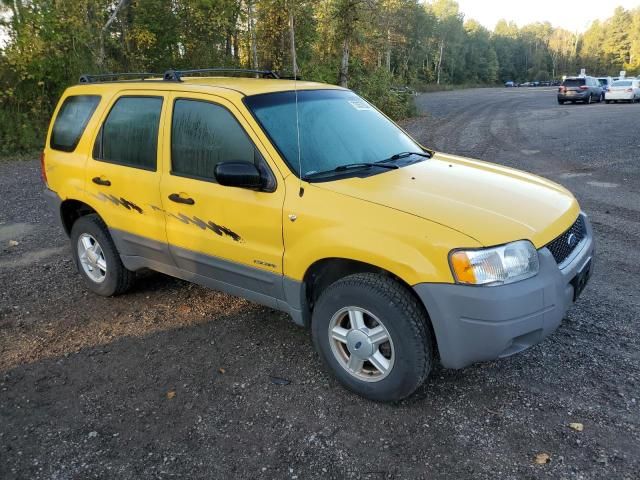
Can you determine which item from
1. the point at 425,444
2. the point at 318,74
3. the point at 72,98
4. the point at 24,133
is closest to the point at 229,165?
the point at 425,444

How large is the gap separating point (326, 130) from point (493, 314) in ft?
5.96

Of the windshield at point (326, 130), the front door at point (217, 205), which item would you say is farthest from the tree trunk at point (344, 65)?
the front door at point (217, 205)

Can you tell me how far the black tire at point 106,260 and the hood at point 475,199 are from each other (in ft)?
7.78

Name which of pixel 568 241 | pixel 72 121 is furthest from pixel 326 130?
pixel 72 121

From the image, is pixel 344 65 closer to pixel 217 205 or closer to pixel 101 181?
pixel 101 181

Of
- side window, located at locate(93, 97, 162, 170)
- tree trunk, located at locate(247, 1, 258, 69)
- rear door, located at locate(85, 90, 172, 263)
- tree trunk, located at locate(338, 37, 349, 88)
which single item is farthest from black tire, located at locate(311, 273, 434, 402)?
tree trunk, located at locate(338, 37, 349, 88)

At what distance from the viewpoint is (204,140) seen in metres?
3.85

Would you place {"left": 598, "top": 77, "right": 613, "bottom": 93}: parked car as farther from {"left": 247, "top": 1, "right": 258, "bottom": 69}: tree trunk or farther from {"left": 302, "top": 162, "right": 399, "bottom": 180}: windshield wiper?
{"left": 302, "top": 162, "right": 399, "bottom": 180}: windshield wiper

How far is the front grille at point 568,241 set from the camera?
316 centimetres

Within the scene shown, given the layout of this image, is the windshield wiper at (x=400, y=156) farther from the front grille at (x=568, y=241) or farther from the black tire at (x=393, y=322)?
the front grille at (x=568, y=241)

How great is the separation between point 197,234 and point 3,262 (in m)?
3.47

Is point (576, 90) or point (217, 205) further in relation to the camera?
point (576, 90)

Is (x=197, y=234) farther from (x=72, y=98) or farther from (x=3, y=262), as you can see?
(x=3, y=262)

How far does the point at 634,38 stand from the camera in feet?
344
